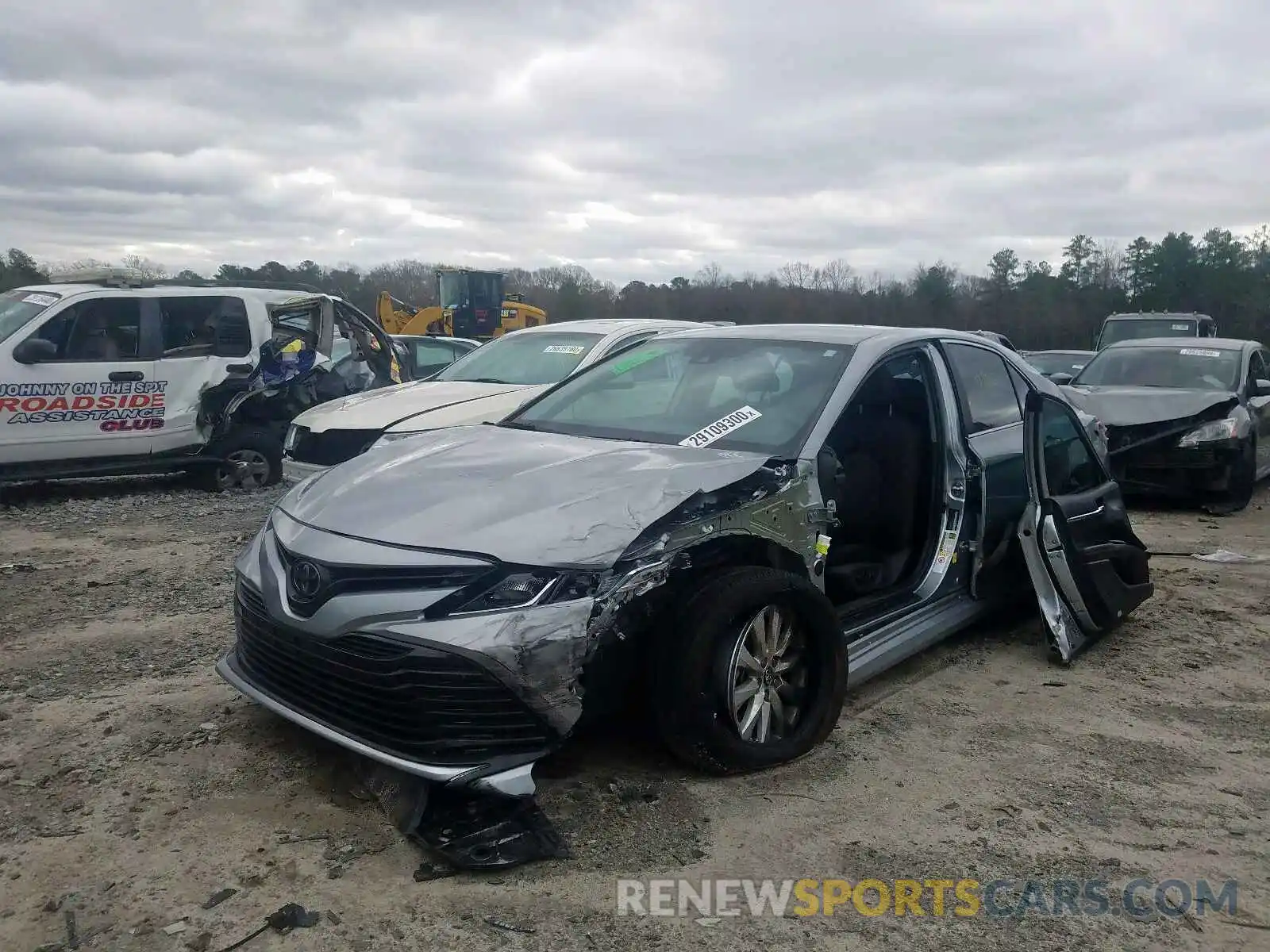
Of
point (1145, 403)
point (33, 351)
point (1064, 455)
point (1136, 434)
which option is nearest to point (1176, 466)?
point (1136, 434)

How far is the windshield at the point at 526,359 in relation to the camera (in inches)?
324

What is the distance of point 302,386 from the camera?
9.57 m

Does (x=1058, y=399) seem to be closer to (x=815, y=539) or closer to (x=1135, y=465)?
(x=815, y=539)

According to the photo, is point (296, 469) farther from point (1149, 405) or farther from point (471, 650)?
point (1149, 405)

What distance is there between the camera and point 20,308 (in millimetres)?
8578

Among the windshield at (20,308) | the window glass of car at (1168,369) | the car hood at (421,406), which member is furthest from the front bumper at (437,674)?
the window glass of car at (1168,369)

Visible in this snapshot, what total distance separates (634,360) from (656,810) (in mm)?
2333

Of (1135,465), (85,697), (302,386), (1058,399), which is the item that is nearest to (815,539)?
(1058,399)

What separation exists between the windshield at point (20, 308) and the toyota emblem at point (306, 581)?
258 inches

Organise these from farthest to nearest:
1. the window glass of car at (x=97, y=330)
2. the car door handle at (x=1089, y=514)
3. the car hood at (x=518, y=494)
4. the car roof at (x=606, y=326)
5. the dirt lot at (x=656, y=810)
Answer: the car roof at (x=606, y=326) < the window glass of car at (x=97, y=330) < the car door handle at (x=1089, y=514) < the car hood at (x=518, y=494) < the dirt lot at (x=656, y=810)

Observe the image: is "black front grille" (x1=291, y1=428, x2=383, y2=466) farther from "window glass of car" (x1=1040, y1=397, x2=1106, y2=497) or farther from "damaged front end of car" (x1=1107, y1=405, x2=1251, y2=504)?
"damaged front end of car" (x1=1107, y1=405, x2=1251, y2=504)

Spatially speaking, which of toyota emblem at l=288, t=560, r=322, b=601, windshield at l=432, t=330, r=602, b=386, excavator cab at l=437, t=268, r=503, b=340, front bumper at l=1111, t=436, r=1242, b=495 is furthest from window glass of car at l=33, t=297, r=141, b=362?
excavator cab at l=437, t=268, r=503, b=340

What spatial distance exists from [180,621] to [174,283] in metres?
5.16

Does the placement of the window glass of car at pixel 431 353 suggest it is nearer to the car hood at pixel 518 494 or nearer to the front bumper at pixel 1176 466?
the front bumper at pixel 1176 466
